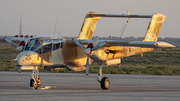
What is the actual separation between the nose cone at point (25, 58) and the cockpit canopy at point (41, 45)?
0.39 m

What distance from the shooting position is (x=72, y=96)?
17328 millimetres

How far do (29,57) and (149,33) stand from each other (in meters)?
10.0

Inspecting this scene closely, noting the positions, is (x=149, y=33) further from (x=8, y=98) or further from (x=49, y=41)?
(x=8, y=98)

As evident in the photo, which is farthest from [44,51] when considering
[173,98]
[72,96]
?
[173,98]

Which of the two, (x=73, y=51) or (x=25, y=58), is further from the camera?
(x=73, y=51)

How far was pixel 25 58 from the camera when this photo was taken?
64.8 feet

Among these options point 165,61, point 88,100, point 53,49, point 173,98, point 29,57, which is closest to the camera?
point 88,100

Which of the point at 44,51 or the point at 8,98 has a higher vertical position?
the point at 44,51

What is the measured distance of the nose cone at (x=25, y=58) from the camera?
19.7 meters

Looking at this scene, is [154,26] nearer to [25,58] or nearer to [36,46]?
[36,46]

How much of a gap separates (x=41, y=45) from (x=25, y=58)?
4.68 feet

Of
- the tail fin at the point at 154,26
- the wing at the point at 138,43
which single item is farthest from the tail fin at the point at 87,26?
the tail fin at the point at 154,26

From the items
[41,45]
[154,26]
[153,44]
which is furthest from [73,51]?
[154,26]

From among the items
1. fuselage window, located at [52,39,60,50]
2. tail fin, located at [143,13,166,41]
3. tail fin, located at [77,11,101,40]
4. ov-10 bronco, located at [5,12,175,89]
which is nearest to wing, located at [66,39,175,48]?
ov-10 bronco, located at [5,12,175,89]
